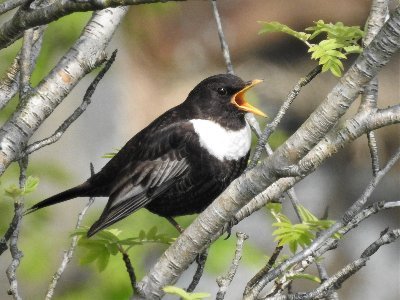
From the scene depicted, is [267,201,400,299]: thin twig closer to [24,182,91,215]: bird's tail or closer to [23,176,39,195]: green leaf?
[23,176,39,195]: green leaf

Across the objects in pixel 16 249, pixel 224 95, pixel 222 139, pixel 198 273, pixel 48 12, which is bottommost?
pixel 198 273

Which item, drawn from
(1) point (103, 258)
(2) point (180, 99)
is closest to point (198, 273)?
(1) point (103, 258)

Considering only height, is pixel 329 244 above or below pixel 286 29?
below

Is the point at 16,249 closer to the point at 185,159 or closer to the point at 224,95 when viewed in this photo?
the point at 185,159

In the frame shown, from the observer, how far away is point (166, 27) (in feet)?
27.6

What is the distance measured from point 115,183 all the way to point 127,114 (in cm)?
293

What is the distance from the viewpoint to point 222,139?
5.09 m

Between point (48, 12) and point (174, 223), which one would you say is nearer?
point (48, 12)

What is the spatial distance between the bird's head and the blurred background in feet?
4.20

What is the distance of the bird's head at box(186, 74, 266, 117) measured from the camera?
5.25 metres

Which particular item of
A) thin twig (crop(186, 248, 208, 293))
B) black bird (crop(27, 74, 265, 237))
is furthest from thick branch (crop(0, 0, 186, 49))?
black bird (crop(27, 74, 265, 237))

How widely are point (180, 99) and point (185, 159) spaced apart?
10.3 feet

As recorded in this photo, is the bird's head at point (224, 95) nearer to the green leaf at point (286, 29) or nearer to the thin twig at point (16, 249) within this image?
the green leaf at point (286, 29)

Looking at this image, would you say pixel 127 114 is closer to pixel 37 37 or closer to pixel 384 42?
pixel 37 37
